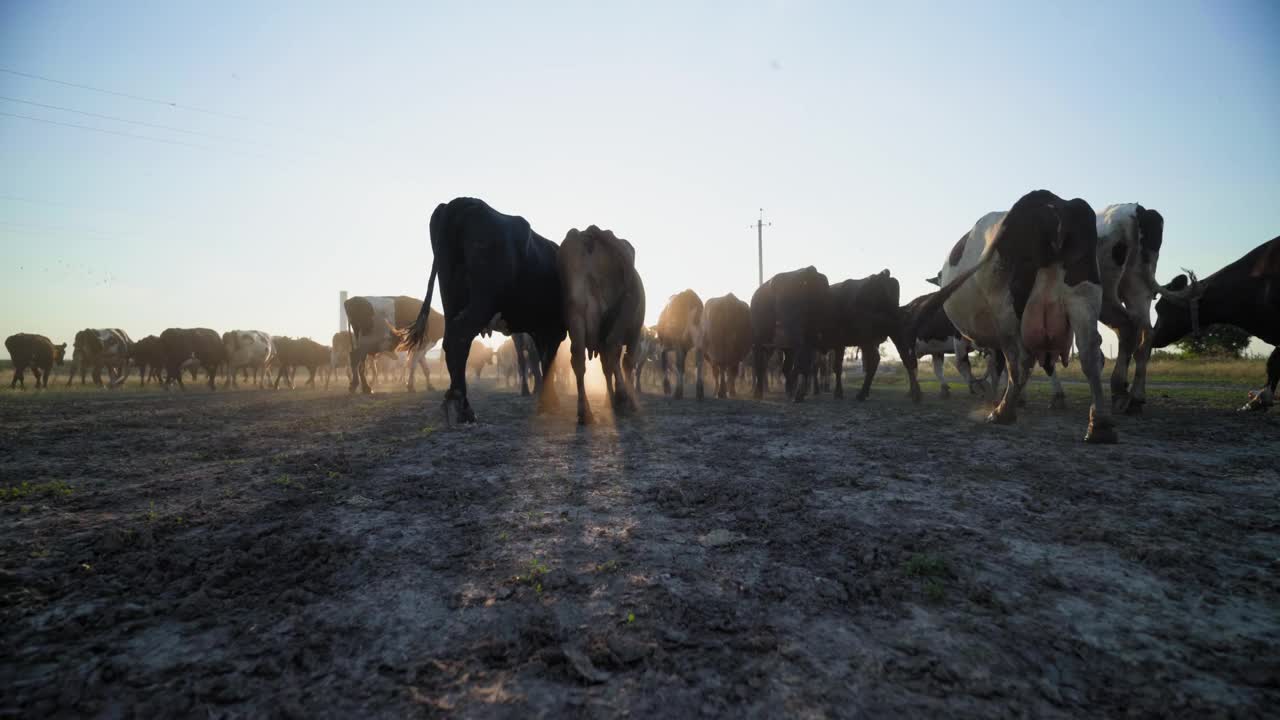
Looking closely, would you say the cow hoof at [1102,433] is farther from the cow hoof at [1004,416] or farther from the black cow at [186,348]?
the black cow at [186,348]

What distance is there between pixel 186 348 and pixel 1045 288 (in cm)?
2704

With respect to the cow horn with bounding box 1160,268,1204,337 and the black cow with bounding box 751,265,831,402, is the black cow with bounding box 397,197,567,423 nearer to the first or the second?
the black cow with bounding box 751,265,831,402

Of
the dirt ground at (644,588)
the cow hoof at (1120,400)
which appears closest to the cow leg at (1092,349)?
the dirt ground at (644,588)

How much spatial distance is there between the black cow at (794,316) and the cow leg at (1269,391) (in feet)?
18.7

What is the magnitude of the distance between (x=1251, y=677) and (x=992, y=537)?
100 cm

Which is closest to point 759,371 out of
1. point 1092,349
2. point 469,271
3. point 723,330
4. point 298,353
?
point 723,330

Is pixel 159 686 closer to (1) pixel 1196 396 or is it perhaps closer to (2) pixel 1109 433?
(2) pixel 1109 433

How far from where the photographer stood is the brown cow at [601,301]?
6297mm

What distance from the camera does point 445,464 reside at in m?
3.89

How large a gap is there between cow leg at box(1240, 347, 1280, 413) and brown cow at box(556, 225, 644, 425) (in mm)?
8071

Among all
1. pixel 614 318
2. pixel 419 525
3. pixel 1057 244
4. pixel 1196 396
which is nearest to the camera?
pixel 419 525

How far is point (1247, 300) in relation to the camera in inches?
287

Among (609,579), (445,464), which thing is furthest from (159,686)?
(445,464)

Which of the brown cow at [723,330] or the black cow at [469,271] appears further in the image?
the brown cow at [723,330]
